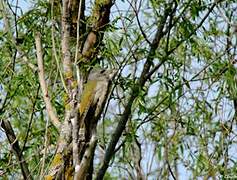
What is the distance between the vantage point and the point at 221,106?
3971 millimetres

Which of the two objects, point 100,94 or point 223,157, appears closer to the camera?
point 100,94

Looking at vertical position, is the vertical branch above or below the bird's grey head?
below

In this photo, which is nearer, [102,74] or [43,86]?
[43,86]

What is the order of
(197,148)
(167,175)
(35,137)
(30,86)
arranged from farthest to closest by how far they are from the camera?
(167,175) < (197,148) < (35,137) < (30,86)

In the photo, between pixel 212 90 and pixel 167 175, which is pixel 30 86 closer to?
pixel 212 90

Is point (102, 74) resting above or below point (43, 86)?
above

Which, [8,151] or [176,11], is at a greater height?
[176,11]

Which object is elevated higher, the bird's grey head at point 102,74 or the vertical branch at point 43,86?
the bird's grey head at point 102,74

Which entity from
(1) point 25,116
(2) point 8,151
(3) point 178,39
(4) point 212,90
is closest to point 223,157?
(4) point 212,90

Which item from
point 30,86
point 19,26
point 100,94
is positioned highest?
point 19,26

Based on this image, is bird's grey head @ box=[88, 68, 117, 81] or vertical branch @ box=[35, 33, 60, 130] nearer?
vertical branch @ box=[35, 33, 60, 130]

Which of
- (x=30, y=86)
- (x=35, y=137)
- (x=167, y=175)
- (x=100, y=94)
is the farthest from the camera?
(x=167, y=175)

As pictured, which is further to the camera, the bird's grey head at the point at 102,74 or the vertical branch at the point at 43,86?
the bird's grey head at the point at 102,74

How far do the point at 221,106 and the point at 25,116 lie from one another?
3.88ft
